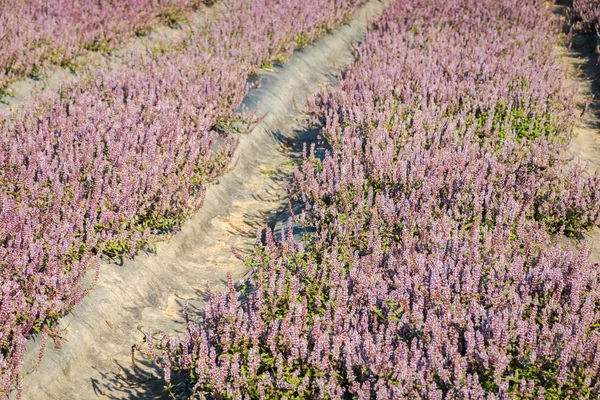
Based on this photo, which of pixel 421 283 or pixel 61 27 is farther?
pixel 61 27

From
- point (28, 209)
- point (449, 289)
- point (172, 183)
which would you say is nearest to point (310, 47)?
point (172, 183)

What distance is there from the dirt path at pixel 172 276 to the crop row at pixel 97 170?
0.20 meters

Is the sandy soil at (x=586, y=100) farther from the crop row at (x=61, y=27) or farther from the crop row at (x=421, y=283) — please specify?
the crop row at (x=61, y=27)

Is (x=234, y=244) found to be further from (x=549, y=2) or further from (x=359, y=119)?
(x=549, y=2)

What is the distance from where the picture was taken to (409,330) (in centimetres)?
297

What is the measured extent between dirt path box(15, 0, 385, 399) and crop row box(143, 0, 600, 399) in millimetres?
343

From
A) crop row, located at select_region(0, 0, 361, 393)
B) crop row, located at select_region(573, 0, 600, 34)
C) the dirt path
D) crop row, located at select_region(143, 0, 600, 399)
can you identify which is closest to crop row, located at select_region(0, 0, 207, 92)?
crop row, located at select_region(0, 0, 361, 393)

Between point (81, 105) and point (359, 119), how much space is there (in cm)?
282

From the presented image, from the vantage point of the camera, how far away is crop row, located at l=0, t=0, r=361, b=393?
3.35m

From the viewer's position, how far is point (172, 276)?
4.55 metres

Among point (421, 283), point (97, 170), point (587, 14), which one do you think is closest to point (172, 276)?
point (97, 170)

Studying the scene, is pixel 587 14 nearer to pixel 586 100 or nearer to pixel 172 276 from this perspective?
pixel 586 100

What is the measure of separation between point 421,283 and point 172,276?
7.36 feet

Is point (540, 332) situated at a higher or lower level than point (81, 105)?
lower
